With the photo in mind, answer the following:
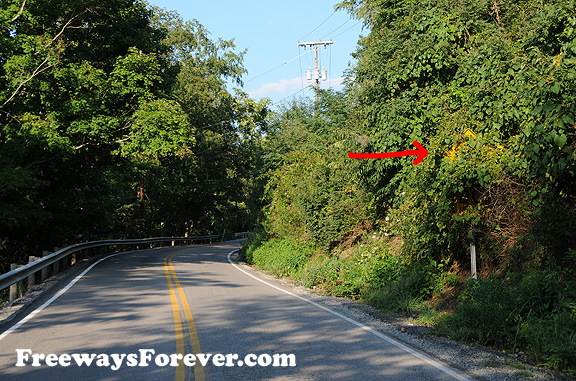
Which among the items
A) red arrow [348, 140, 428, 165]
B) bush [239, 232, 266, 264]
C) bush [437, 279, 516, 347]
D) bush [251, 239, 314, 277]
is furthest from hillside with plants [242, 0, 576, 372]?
bush [239, 232, 266, 264]

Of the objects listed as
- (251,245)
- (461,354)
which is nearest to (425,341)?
(461,354)

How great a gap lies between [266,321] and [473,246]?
4.42m

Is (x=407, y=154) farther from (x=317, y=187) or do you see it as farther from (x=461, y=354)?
(x=317, y=187)

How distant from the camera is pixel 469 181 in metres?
9.96

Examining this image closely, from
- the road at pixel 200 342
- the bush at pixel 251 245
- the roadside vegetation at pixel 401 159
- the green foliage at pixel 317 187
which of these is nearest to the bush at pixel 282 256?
Answer: the roadside vegetation at pixel 401 159

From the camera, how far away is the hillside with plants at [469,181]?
7773 mm

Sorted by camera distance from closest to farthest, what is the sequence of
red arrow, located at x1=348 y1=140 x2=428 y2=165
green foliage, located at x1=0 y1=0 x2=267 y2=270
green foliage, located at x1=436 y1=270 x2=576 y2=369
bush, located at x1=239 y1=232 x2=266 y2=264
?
green foliage, located at x1=436 y1=270 x2=576 y2=369, red arrow, located at x1=348 y1=140 x2=428 y2=165, green foliage, located at x1=0 y1=0 x2=267 y2=270, bush, located at x1=239 y1=232 x2=266 y2=264

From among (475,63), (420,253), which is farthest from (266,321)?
(475,63)

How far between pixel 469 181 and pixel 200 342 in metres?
6.01

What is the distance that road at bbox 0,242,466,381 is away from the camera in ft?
19.5

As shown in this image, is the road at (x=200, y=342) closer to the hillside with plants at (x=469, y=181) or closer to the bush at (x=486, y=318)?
the bush at (x=486, y=318)

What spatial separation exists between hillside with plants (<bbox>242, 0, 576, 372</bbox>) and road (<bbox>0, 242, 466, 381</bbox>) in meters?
1.82

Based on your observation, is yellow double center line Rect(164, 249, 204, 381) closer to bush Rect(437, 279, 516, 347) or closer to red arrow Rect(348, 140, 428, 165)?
bush Rect(437, 279, 516, 347)

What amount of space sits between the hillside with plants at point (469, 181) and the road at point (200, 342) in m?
1.82
